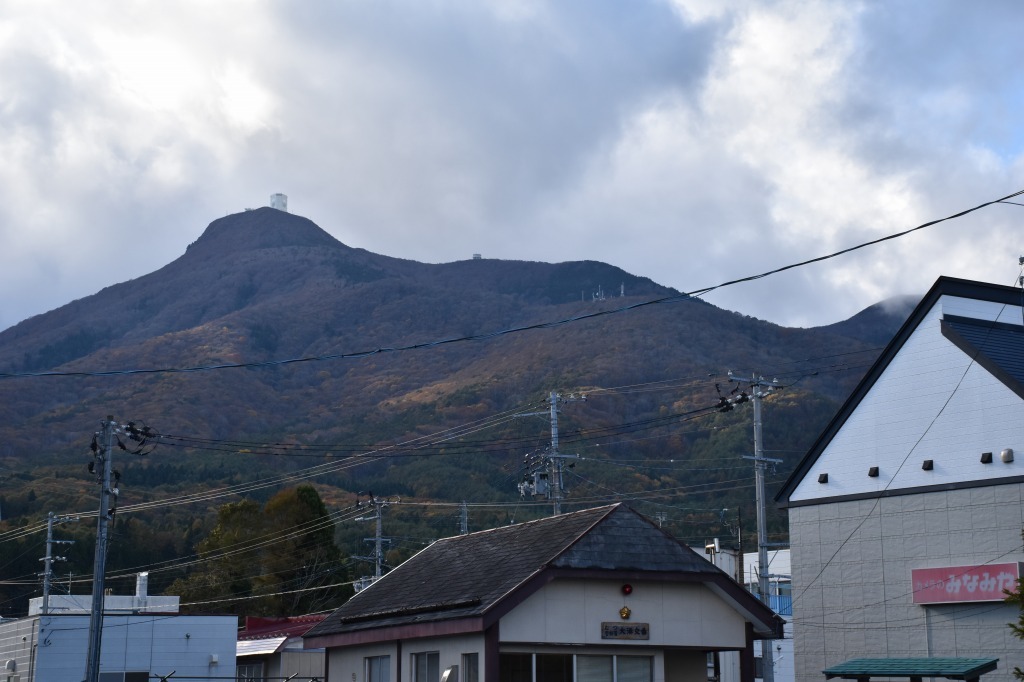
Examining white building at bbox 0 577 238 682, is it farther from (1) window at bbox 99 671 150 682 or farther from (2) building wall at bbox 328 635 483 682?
(2) building wall at bbox 328 635 483 682

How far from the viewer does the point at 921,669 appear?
76.1 ft

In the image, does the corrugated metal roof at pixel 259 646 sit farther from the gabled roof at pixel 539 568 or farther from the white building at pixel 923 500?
the white building at pixel 923 500

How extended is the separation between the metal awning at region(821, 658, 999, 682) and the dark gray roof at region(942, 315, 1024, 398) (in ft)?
26.2

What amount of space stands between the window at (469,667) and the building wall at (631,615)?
84 centimetres

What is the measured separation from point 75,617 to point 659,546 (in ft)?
88.3

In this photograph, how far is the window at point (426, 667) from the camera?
2552 cm

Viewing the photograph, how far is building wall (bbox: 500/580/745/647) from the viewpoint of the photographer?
2422 cm

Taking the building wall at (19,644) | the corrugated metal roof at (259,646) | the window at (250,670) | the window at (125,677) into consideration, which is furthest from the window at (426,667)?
the window at (250,670)

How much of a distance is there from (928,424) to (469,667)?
13.8m

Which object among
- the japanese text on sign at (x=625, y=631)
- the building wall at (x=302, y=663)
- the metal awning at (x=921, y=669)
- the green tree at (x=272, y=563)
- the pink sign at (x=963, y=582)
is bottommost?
the building wall at (x=302, y=663)

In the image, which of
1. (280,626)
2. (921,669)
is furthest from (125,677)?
(921,669)

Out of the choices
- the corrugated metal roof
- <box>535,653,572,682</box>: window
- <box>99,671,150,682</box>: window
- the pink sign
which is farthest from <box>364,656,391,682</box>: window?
<box>99,671,150,682</box>: window

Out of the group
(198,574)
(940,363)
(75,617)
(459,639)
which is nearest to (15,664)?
(75,617)

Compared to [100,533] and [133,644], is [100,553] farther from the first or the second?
[133,644]
